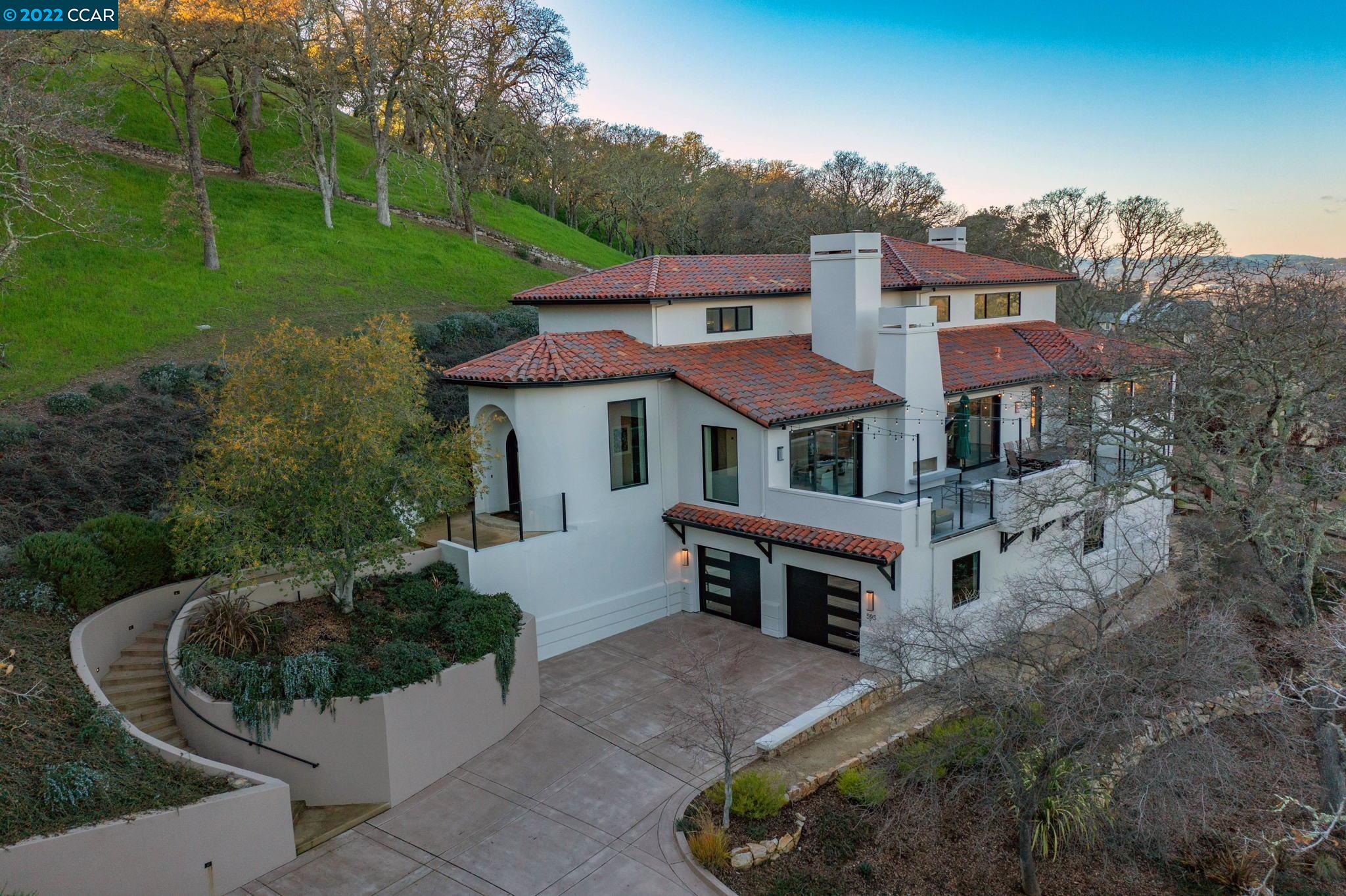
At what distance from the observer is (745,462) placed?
19.3 m

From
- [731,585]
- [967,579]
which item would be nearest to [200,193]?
[731,585]

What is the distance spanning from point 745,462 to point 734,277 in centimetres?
590

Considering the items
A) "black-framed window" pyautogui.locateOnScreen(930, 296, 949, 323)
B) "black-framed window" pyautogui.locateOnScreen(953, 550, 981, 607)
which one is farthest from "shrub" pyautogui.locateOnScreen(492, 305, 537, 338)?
"black-framed window" pyautogui.locateOnScreen(953, 550, 981, 607)

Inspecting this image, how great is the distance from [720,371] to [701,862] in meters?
11.3

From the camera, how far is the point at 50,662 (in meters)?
13.2

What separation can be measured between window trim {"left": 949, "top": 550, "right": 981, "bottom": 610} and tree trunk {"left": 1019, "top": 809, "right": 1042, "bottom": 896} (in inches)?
→ 287

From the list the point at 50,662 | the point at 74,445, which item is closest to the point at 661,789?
the point at 50,662

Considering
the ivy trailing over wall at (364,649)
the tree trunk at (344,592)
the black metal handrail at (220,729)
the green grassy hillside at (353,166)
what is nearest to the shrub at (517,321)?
the green grassy hillside at (353,166)

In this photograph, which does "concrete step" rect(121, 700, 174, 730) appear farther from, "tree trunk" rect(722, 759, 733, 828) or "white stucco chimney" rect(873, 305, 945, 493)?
"white stucco chimney" rect(873, 305, 945, 493)

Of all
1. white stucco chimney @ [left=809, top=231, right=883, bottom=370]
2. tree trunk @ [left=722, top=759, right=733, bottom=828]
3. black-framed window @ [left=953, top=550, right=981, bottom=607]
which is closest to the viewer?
tree trunk @ [left=722, top=759, right=733, bottom=828]

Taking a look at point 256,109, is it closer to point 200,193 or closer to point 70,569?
point 200,193

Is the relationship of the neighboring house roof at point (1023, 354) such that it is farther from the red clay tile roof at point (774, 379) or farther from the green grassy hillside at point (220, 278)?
the green grassy hillside at point (220, 278)

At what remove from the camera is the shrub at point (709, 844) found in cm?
1165

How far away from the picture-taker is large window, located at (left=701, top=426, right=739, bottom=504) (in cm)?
1959
